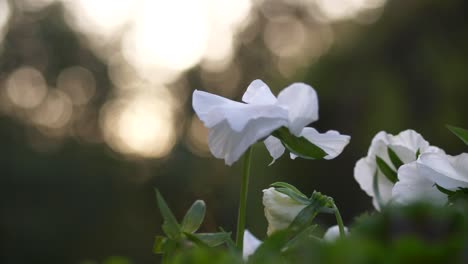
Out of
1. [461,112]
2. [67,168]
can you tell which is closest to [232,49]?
[67,168]

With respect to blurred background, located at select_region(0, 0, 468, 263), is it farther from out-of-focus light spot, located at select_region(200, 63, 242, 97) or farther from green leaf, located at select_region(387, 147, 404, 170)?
green leaf, located at select_region(387, 147, 404, 170)

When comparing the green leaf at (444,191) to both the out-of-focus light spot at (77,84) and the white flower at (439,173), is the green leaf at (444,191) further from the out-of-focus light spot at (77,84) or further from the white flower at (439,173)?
the out-of-focus light spot at (77,84)

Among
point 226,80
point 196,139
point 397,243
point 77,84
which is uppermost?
point 397,243

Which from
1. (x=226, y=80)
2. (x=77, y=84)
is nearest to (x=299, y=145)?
(x=226, y=80)

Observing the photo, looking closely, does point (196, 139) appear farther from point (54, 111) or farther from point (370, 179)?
point (370, 179)

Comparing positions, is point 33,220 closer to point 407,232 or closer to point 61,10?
point 61,10

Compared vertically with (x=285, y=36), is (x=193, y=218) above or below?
above
